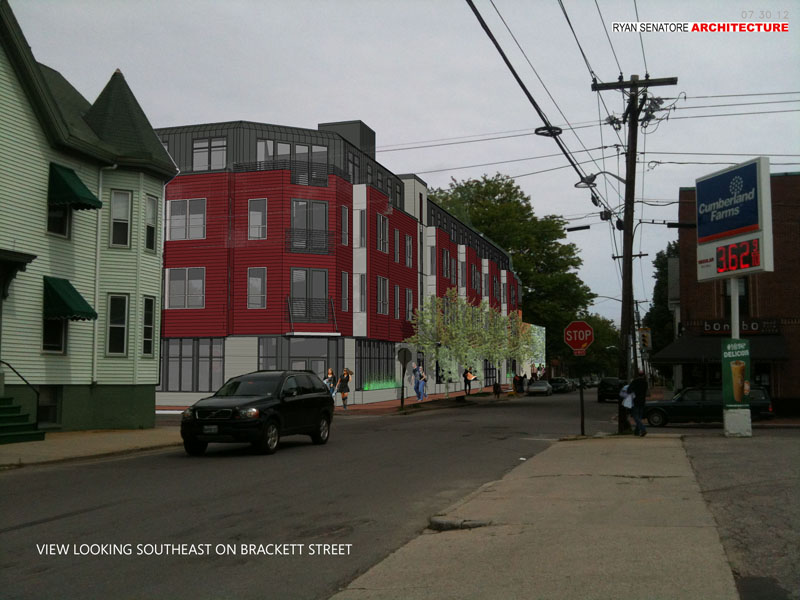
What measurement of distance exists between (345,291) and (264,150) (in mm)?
8585

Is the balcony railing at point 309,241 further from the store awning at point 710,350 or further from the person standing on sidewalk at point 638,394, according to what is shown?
the person standing on sidewalk at point 638,394

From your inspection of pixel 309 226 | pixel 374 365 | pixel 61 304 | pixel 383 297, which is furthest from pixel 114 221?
pixel 383 297

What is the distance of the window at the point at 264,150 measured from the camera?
41.4 m

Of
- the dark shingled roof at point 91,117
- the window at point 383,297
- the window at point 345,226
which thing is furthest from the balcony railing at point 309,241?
the dark shingled roof at point 91,117

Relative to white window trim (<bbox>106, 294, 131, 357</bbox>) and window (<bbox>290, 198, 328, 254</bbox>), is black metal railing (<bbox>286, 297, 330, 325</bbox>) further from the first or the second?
white window trim (<bbox>106, 294, 131, 357</bbox>)

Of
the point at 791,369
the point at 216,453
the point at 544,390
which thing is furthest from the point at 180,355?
the point at 544,390

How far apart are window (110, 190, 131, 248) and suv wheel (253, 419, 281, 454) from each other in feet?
34.0

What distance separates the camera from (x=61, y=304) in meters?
21.2

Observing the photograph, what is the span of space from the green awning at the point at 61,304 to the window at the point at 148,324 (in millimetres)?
2614

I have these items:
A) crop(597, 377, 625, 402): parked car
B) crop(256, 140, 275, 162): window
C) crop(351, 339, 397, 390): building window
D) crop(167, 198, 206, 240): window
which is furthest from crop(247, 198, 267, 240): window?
crop(597, 377, 625, 402): parked car

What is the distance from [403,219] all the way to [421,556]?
143ft

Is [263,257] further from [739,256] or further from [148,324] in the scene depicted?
[739,256]

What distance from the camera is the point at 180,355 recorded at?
135ft

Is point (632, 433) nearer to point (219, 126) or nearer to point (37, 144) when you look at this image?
Answer: point (37, 144)
